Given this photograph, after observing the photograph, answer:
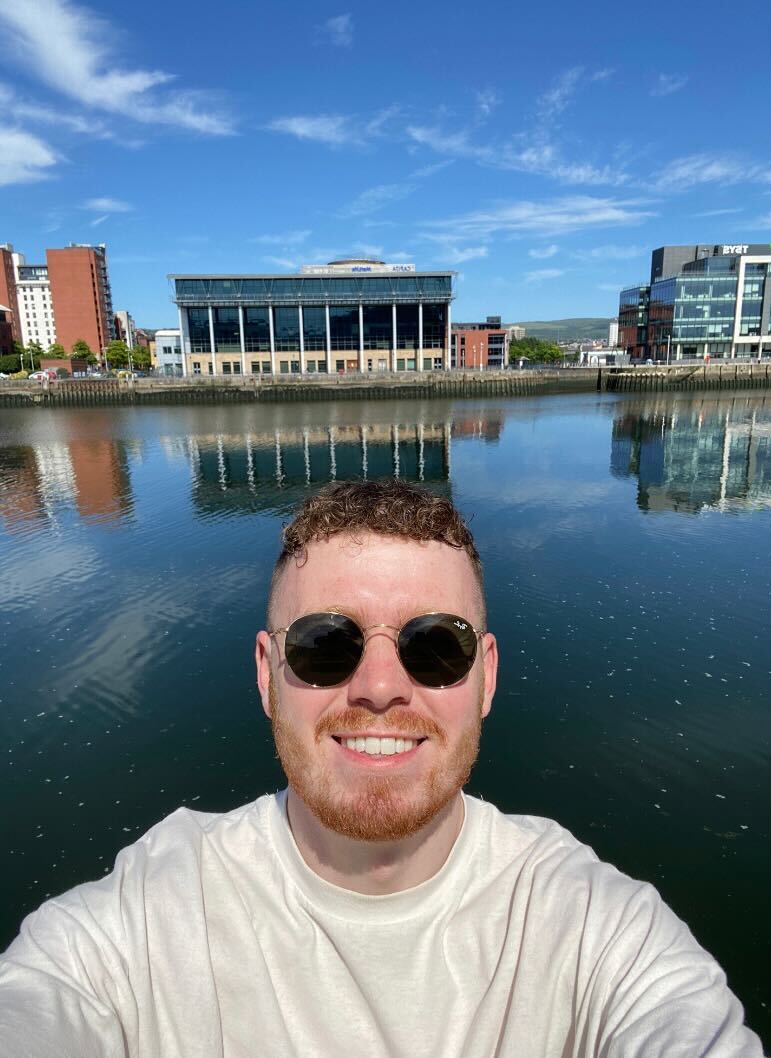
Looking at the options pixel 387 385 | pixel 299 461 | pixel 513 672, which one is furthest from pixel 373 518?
pixel 387 385

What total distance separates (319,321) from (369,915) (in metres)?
102

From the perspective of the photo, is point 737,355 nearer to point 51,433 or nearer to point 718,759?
point 51,433

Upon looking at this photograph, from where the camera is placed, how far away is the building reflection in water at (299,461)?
2459cm

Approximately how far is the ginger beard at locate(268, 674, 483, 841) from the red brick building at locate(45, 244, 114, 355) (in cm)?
15467

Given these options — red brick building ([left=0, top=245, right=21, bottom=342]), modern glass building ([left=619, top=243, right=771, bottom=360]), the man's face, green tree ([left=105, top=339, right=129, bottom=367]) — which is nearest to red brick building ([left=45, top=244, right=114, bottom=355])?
green tree ([left=105, top=339, right=129, bottom=367])

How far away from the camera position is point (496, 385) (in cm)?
8444

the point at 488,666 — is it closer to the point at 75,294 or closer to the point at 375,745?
the point at 375,745

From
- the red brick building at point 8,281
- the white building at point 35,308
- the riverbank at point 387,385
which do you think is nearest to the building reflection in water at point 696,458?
the riverbank at point 387,385

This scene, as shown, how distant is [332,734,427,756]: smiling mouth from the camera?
A: 2.00m

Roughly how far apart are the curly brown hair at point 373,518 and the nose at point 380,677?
35 centimetres

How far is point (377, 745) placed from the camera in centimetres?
201

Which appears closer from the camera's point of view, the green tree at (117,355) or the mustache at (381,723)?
the mustache at (381,723)

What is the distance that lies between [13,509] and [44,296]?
7397 inches

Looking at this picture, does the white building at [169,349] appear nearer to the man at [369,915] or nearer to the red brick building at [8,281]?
the red brick building at [8,281]
